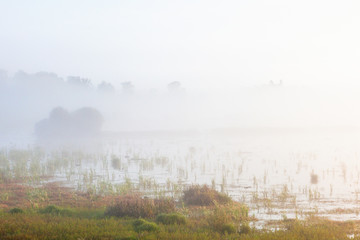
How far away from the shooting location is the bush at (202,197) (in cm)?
2189

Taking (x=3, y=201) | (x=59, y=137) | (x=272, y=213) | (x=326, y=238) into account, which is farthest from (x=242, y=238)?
(x=59, y=137)

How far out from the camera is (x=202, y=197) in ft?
72.3

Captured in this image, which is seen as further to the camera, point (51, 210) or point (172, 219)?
point (51, 210)

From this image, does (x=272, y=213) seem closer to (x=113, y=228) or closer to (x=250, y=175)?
(x=113, y=228)

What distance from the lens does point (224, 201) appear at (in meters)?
22.2

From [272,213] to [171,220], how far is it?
597cm

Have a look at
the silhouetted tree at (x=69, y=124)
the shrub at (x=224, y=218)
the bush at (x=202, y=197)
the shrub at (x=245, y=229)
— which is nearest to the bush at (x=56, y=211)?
the shrub at (x=224, y=218)

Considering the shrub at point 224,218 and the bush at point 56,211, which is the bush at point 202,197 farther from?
the bush at point 56,211

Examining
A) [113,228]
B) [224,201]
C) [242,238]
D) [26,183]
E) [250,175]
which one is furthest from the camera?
[250,175]

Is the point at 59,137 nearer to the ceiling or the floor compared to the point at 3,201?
nearer to the ceiling

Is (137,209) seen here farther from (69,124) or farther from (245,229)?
(69,124)

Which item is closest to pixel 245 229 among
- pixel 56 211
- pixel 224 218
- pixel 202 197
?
pixel 224 218

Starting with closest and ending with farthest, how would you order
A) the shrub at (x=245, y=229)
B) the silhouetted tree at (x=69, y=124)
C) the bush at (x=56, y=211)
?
1. the shrub at (x=245, y=229)
2. the bush at (x=56, y=211)
3. the silhouetted tree at (x=69, y=124)

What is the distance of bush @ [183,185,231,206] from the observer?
2189 centimetres
